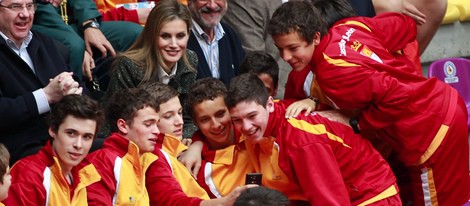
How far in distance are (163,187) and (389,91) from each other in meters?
1.31

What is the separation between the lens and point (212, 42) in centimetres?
752

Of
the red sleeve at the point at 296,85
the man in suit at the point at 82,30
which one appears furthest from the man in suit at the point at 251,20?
the red sleeve at the point at 296,85

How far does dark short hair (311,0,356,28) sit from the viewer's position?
6656mm

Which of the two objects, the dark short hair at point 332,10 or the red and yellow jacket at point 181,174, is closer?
the red and yellow jacket at point 181,174

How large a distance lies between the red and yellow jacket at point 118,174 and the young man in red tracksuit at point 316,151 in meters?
0.58

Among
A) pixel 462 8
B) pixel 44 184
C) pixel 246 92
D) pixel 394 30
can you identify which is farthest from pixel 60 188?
pixel 462 8

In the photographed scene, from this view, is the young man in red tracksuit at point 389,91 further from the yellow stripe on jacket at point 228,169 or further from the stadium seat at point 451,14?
the stadium seat at point 451,14

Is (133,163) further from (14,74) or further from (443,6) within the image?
(443,6)

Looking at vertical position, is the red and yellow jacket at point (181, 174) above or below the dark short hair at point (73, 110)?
below

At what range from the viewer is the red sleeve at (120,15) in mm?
7656

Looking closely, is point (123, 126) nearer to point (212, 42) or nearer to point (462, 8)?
point (212, 42)

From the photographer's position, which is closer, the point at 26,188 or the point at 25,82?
the point at 26,188

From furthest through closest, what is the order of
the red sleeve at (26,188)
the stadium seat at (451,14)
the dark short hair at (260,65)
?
the stadium seat at (451,14) < the dark short hair at (260,65) < the red sleeve at (26,188)

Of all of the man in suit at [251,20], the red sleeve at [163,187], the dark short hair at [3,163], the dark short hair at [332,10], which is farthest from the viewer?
the man in suit at [251,20]
